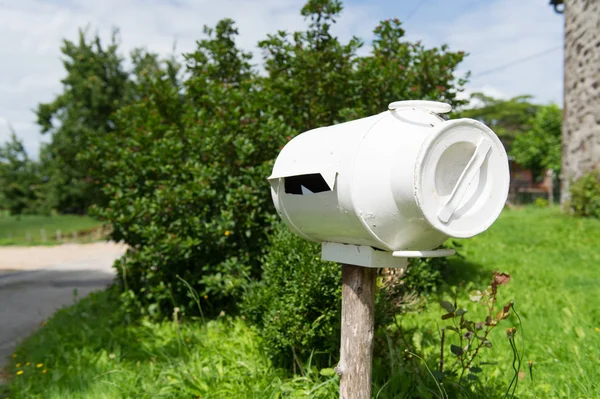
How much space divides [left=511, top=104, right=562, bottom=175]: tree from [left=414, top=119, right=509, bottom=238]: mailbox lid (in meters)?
33.1

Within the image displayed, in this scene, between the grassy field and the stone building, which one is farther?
the stone building

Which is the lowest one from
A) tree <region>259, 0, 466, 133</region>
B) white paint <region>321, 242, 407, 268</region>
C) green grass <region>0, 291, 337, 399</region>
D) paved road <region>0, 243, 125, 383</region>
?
paved road <region>0, 243, 125, 383</region>

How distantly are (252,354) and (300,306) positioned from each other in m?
0.99

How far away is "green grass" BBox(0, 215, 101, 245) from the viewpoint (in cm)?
2258

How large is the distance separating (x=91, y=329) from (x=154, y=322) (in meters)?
0.76

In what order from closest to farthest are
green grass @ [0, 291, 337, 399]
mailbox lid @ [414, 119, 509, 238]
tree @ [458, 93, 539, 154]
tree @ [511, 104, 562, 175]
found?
mailbox lid @ [414, 119, 509, 238]
green grass @ [0, 291, 337, 399]
tree @ [511, 104, 562, 175]
tree @ [458, 93, 539, 154]

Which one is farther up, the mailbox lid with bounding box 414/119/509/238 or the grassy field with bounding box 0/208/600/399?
the mailbox lid with bounding box 414/119/509/238

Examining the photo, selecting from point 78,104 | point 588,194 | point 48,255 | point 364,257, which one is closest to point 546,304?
point 364,257

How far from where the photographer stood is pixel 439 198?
237cm

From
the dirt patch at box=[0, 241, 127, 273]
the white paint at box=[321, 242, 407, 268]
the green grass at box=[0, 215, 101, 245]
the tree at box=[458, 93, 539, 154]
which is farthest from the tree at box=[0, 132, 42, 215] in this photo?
the tree at box=[458, 93, 539, 154]

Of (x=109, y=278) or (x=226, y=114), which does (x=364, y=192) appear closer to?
(x=226, y=114)

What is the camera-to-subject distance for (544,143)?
117 feet

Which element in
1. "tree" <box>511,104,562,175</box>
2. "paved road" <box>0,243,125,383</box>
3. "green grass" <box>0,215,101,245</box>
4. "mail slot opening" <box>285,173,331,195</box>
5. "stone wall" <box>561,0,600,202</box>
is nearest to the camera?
"mail slot opening" <box>285,173,331,195</box>

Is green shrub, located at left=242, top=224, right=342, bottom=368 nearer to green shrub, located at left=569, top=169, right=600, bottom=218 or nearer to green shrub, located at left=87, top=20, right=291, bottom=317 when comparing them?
green shrub, located at left=87, top=20, right=291, bottom=317
